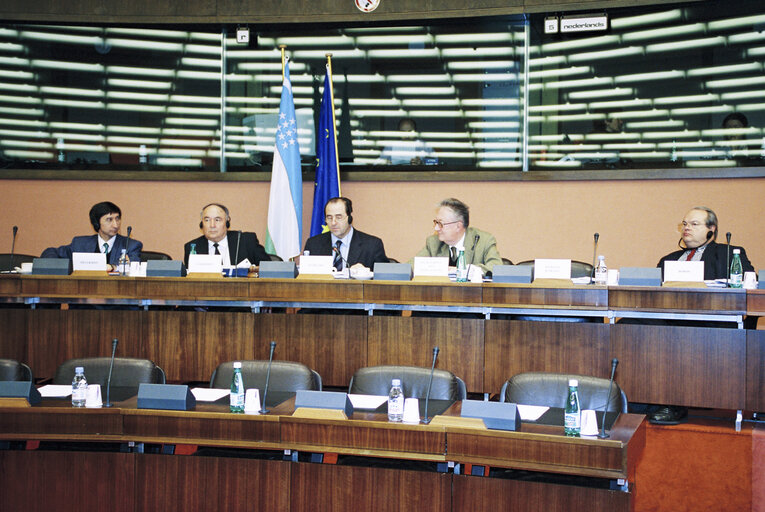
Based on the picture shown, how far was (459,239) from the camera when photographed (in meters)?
4.88

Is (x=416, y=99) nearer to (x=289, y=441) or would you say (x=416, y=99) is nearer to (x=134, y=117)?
(x=134, y=117)

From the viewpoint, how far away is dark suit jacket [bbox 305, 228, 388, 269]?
5023 millimetres

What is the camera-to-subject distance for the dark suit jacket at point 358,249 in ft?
16.5

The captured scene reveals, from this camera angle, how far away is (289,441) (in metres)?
2.35

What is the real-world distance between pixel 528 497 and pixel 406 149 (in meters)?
4.63

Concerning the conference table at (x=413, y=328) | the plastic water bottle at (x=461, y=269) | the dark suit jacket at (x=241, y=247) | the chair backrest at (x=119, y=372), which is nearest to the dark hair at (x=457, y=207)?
the plastic water bottle at (x=461, y=269)

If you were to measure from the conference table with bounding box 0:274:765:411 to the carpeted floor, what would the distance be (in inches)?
7.0

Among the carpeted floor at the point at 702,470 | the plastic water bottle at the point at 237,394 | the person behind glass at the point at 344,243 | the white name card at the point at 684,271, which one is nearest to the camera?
the plastic water bottle at the point at 237,394

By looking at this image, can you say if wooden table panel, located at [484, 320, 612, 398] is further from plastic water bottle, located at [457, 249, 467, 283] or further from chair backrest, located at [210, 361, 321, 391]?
chair backrest, located at [210, 361, 321, 391]

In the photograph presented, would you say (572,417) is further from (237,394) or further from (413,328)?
(413,328)

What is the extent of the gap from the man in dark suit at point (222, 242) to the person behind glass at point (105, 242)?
44cm

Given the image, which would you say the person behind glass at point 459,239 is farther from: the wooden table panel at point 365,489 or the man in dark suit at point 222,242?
the wooden table panel at point 365,489

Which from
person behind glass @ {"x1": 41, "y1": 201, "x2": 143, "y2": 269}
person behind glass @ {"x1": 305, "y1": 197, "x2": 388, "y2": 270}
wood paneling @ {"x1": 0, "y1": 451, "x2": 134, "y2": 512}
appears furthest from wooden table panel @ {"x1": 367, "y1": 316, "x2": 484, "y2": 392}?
person behind glass @ {"x1": 41, "y1": 201, "x2": 143, "y2": 269}

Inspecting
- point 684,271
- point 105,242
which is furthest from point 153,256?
point 684,271
